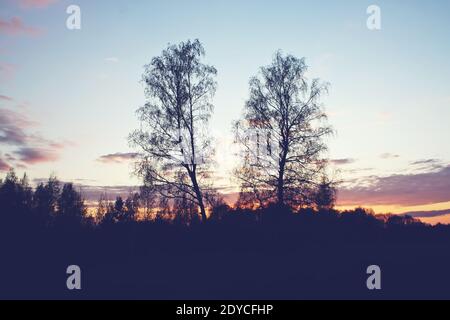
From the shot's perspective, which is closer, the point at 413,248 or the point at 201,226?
the point at 413,248

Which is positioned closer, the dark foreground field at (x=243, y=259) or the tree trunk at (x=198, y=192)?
the dark foreground field at (x=243, y=259)

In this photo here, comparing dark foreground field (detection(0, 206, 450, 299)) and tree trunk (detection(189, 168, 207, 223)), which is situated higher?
tree trunk (detection(189, 168, 207, 223))

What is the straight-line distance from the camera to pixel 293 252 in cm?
1680

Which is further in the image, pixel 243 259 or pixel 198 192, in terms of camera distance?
pixel 198 192

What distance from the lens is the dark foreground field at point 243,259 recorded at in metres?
14.5

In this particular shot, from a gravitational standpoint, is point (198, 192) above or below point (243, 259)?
above

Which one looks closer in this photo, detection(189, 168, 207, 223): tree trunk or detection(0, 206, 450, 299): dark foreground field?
detection(0, 206, 450, 299): dark foreground field

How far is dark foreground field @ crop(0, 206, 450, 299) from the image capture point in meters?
14.5

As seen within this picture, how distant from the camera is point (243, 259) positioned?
16328mm
